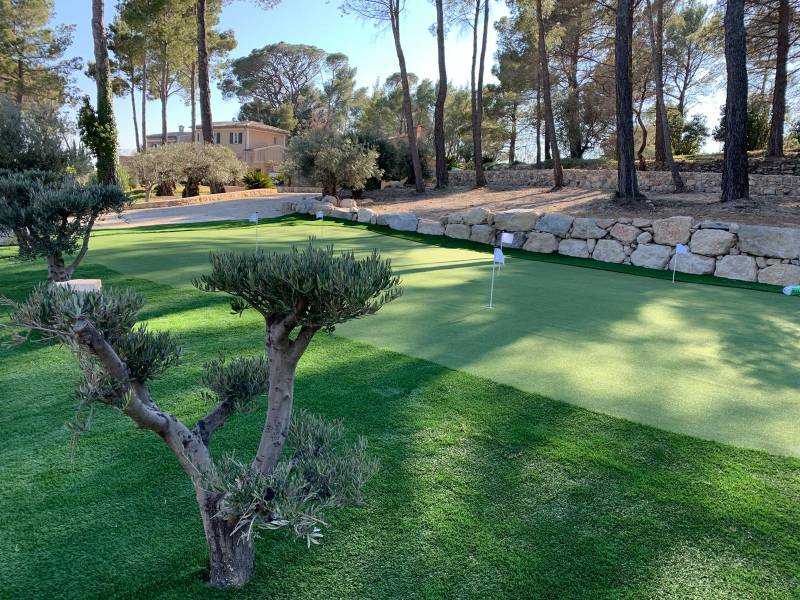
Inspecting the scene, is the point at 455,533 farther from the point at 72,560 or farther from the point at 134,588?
the point at 72,560

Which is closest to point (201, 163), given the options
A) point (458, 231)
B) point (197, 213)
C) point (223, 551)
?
point (197, 213)

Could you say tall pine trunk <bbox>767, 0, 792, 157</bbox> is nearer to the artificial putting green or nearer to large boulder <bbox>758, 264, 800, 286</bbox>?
large boulder <bbox>758, 264, 800, 286</bbox>

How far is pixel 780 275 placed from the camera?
7688mm

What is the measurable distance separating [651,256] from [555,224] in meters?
1.91

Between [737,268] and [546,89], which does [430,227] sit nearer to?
[737,268]

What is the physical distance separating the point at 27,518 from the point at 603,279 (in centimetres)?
726

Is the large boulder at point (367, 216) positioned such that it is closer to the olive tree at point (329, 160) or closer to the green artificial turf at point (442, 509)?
the olive tree at point (329, 160)

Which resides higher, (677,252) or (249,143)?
(249,143)

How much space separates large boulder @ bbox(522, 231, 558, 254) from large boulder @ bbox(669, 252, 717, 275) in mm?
2221

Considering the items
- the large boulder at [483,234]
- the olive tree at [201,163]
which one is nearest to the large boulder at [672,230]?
the large boulder at [483,234]

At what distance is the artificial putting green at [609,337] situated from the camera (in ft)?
11.2

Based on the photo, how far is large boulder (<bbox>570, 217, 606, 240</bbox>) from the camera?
9.72 meters

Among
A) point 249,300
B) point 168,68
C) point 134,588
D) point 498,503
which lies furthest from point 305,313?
point 168,68

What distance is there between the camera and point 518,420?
3203 millimetres
